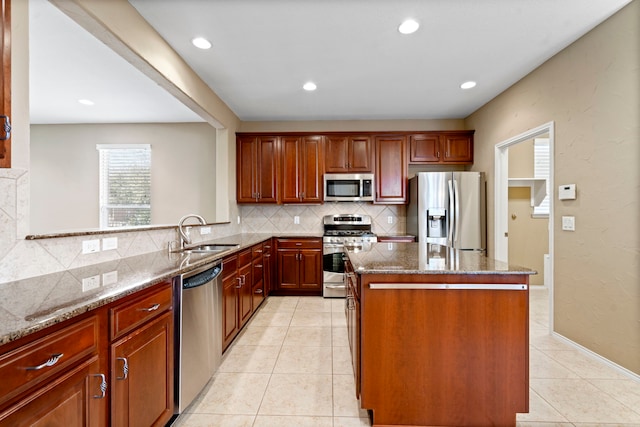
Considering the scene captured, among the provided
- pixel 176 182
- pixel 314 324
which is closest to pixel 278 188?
pixel 176 182

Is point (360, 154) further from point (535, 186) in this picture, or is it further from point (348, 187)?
point (535, 186)

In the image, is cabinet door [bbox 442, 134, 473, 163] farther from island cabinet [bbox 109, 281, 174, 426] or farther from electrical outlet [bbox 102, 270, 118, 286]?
electrical outlet [bbox 102, 270, 118, 286]

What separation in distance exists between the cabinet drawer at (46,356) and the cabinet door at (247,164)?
3406 mm

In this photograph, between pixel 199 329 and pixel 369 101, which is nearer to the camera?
pixel 199 329

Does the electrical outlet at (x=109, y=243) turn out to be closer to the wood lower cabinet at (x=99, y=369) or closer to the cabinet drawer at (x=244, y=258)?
the wood lower cabinet at (x=99, y=369)

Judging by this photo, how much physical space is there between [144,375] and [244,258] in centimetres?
160

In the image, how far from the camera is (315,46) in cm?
256

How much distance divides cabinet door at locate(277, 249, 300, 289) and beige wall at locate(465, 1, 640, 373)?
2974 mm

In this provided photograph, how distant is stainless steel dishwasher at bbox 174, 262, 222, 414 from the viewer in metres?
1.64

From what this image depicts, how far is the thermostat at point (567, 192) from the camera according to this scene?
96.5 inches

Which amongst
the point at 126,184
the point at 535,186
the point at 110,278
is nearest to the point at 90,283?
the point at 110,278

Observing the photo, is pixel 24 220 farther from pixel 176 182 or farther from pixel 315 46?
pixel 176 182

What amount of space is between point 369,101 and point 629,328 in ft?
11.0

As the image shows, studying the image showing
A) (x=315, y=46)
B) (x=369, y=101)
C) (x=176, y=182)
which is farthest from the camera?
(x=176, y=182)
